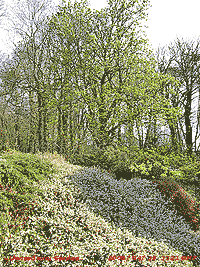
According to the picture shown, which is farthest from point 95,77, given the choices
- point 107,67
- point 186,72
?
point 186,72

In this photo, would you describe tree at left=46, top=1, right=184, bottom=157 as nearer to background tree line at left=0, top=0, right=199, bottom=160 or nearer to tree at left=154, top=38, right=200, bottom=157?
background tree line at left=0, top=0, right=199, bottom=160

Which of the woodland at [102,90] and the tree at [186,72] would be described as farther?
the tree at [186,72]

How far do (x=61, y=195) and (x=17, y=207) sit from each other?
5.23 ft

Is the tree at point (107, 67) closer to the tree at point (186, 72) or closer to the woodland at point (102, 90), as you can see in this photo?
the woodland at point (102, 90)

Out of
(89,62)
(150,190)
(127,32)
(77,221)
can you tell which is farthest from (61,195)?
(127,32)

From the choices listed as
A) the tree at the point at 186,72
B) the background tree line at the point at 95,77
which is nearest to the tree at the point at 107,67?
the background tree line at the point at 95,77

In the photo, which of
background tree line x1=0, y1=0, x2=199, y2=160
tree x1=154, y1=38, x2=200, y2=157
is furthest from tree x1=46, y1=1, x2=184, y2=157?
tree x1=154, y1=38, x2=200, y2=157

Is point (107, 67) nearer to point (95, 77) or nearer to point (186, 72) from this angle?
point (95, 77)

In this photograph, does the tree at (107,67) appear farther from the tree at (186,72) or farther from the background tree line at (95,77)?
the tree at (186,72)

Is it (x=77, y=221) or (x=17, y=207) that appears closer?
(x=17, y=207)

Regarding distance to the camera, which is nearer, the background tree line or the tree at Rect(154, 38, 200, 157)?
the background tree line

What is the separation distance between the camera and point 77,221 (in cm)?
614

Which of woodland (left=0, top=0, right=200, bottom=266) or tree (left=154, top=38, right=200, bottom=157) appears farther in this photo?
tree (left=154, top=38, right=200, bottom=157)

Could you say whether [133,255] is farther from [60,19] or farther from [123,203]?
[60,19]
